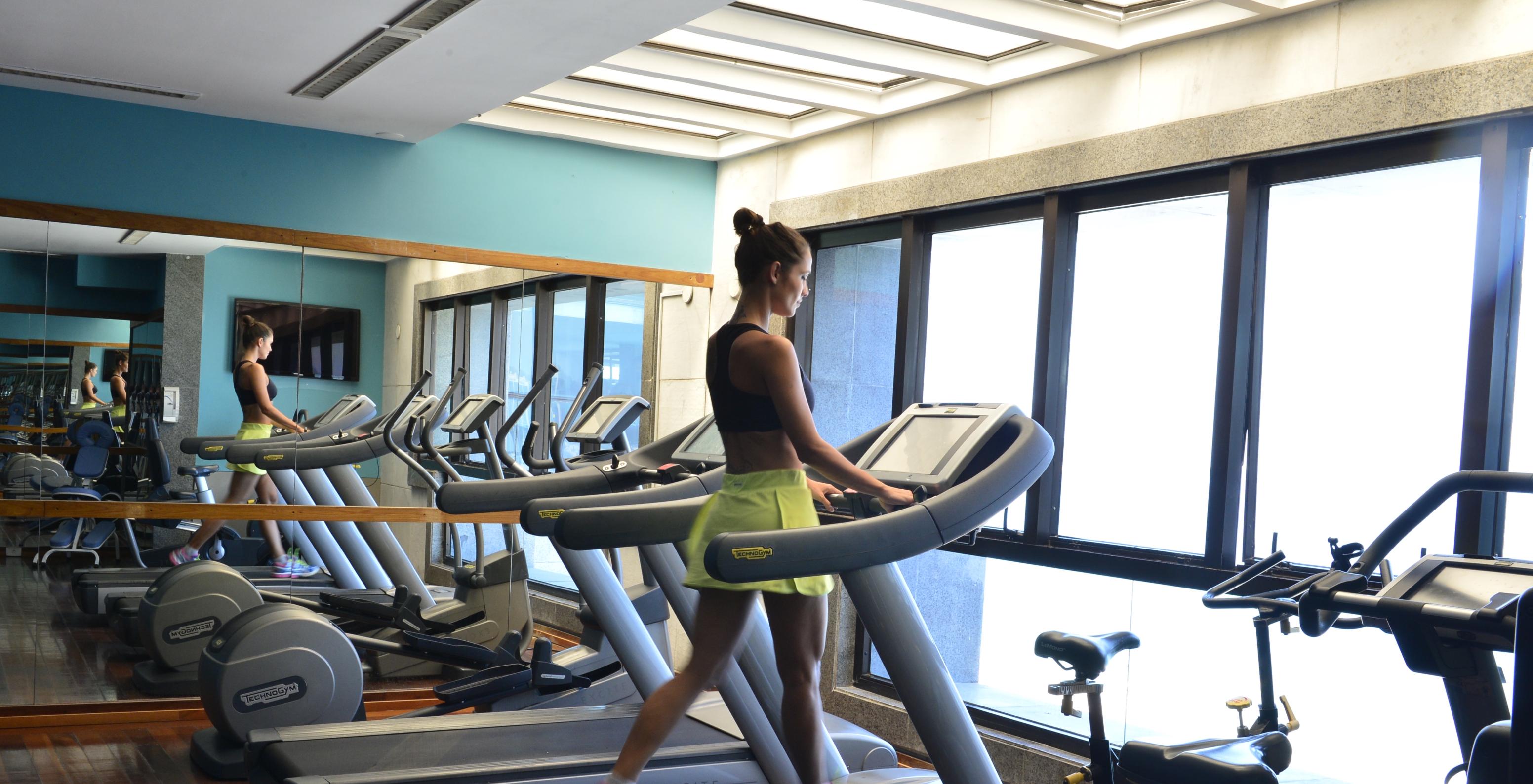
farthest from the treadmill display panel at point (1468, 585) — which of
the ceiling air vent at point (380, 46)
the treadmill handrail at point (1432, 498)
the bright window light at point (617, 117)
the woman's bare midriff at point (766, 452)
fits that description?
the bright window light at point (617, 117)

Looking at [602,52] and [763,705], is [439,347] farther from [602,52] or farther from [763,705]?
[763,705]

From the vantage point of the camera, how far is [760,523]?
2.53 metres

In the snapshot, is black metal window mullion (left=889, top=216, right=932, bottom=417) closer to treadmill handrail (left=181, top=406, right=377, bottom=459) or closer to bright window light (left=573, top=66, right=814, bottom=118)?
bright window light (left=573, top=66, right=814, bottom=118)

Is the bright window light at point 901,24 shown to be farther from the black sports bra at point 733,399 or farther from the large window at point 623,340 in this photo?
the large window at point 623,340

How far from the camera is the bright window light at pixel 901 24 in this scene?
381 cm

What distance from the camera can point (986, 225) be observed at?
4598 millimetres

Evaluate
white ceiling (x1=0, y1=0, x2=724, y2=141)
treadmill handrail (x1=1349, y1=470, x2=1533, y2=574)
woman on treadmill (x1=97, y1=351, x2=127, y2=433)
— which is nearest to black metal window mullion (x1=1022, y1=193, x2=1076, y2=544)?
white ceiling (x1=0, y1=0, x2=724, y2=141)

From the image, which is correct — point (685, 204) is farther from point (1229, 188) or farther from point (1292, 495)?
point (1292, 495)

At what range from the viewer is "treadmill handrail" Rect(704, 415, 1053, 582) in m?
1.81

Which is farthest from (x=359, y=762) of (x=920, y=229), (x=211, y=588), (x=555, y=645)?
(x=920, y=229)

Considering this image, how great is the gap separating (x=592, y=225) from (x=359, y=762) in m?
2.90

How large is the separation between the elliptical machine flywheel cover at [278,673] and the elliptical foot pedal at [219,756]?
0.03 m

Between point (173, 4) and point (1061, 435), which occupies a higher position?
point (173, 4)

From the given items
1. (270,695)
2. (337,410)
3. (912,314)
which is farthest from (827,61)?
(270,695)
